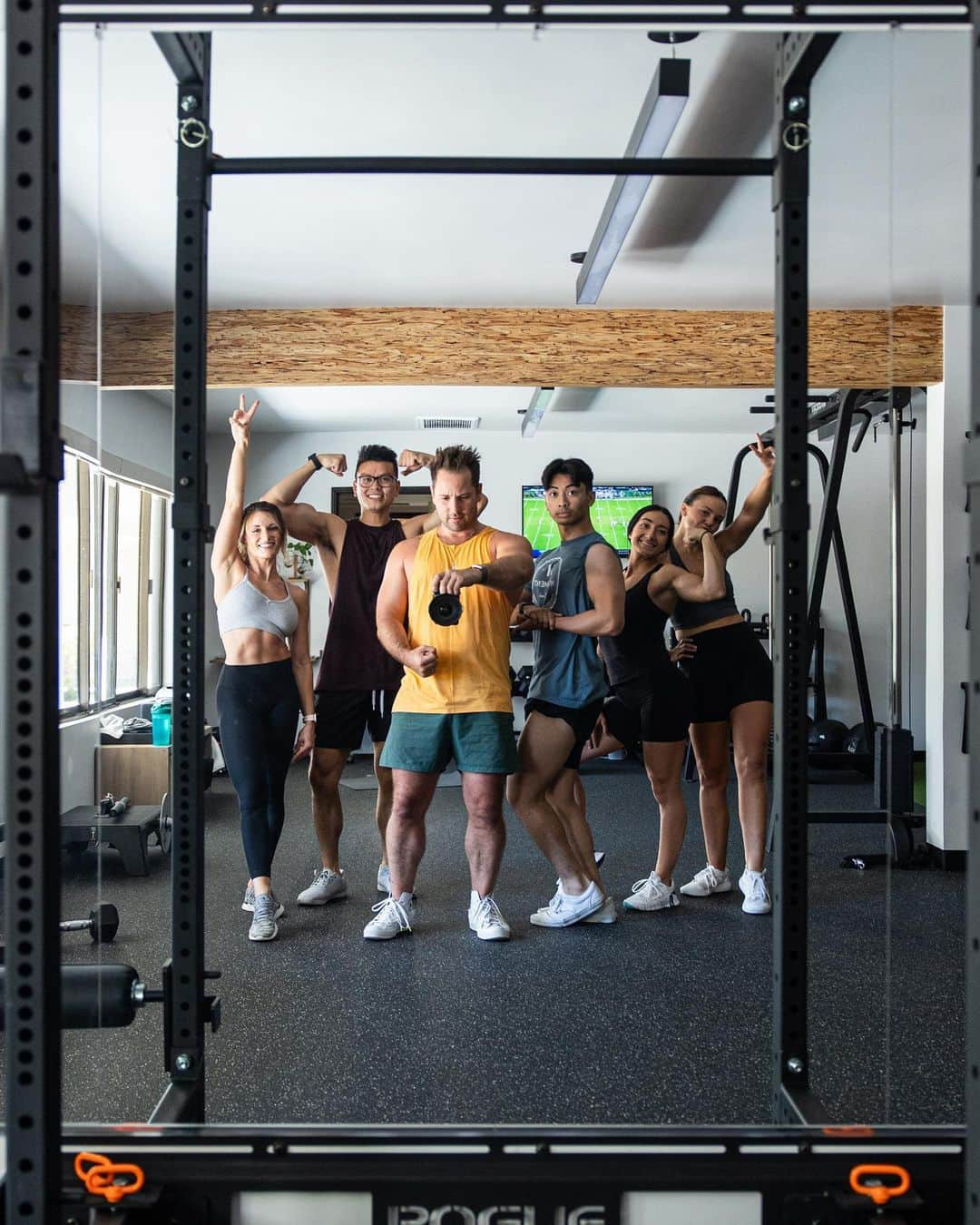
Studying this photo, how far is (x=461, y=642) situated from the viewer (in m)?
2.98

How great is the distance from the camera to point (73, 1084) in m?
2.15

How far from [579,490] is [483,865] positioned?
1199mm

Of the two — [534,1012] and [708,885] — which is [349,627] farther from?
[708,885]

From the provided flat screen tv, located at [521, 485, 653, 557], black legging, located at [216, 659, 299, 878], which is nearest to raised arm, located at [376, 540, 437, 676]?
black legging, located at [216, 659, 299, 878]

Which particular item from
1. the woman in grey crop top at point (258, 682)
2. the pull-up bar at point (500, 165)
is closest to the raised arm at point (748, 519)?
the pull-up bar at point (500, 165)

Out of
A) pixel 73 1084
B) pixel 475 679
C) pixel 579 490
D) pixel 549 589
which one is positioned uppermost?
pixel 579 490

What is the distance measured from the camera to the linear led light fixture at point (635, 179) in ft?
7.49

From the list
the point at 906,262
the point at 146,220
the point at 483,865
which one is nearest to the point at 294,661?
the point at 483,865

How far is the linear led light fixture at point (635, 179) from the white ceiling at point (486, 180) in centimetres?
8

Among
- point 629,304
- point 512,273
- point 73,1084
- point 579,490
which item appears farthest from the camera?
point 629,304

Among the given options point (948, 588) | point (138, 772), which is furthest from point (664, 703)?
point (138, 772)

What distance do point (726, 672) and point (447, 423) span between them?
247 centimetres

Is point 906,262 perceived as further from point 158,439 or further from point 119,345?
point 119,345

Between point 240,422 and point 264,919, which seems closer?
point 240,422
